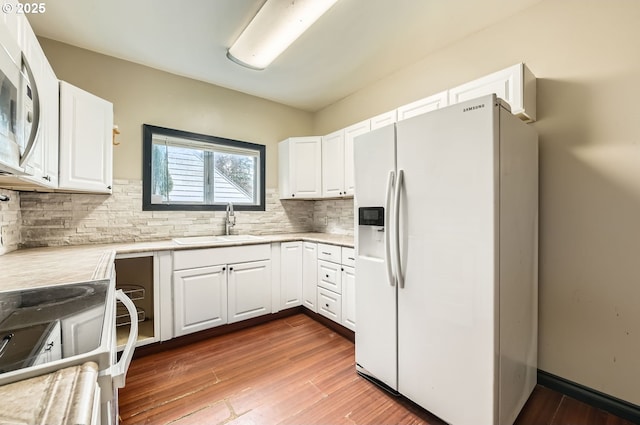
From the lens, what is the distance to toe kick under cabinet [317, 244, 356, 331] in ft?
7.84

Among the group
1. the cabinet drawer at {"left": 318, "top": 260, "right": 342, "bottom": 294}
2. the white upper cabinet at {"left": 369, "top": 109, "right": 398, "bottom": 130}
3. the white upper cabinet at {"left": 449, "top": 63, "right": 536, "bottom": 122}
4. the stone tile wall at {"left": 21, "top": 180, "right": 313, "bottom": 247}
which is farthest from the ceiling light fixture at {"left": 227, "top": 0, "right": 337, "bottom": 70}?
the cabinet drawer at {"left": 318, "top": 260, "right": 342, "bottom": 294}

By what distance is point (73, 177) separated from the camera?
1.96 metres

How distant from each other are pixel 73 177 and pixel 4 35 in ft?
4.53

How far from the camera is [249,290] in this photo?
2.65 meters

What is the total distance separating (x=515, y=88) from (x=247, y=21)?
191 centimetres

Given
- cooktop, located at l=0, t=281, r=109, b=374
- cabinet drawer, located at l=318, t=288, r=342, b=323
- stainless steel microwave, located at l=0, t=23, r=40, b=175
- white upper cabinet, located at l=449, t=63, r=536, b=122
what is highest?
white upper cabinet, located at l=449, t=63, r=536, b=122

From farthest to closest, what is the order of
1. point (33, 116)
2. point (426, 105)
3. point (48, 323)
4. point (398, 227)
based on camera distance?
point (426, 105), point (398, 227), point (33, 116), point (48, 323)

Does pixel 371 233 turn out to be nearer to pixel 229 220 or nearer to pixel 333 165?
pixel 333 165

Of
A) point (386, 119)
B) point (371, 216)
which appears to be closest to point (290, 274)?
point (371, 216)

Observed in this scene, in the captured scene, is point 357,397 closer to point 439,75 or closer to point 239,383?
point 239,383

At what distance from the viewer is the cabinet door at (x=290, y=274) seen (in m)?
2.89

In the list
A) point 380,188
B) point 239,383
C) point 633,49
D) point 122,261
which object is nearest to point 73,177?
point 122,261

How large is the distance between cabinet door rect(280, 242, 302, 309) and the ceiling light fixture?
180 cm

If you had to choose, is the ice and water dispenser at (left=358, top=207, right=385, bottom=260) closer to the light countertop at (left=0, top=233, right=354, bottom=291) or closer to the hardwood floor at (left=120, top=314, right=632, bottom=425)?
the hardwood floor at (left=120, top=314, right=632, bottom=425)
